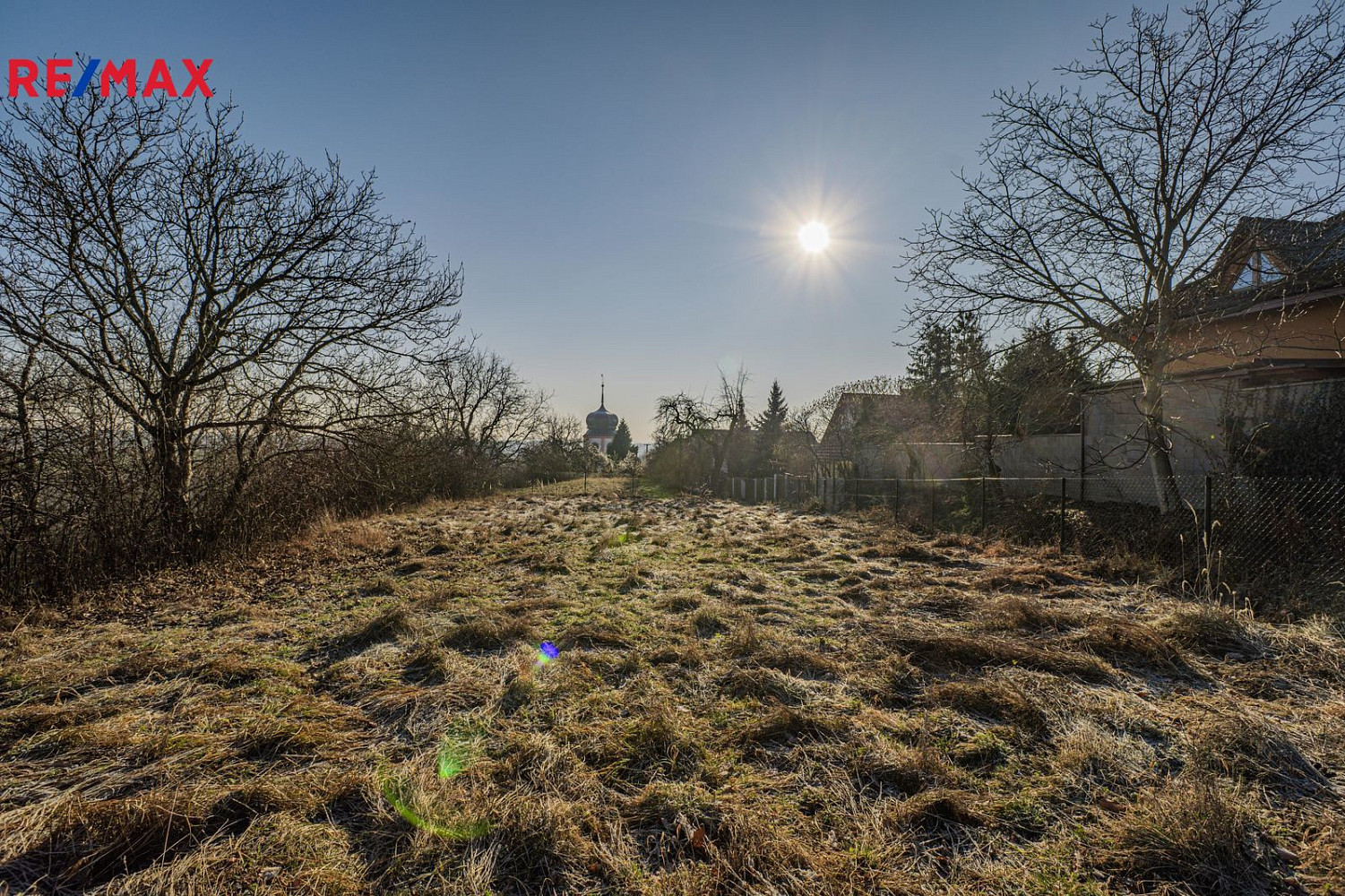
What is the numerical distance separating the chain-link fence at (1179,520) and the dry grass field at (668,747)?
4.84ft

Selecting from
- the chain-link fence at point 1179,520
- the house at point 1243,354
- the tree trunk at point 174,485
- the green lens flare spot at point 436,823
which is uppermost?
the house at point 1243,354

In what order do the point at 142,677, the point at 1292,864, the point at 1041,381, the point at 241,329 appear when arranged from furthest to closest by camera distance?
the point at 1041,381 < the point at 241,329 < the point at 142,677 < the point at 1292,864

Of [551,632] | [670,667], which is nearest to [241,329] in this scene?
[551,632]

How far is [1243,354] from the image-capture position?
24.2 feet

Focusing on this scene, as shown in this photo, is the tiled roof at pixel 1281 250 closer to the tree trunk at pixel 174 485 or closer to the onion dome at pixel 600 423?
the tree trunk at pixel 174 485

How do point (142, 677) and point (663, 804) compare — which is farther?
point (142, 677)

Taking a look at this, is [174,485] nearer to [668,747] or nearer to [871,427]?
[668,747]

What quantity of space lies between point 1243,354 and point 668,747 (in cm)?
937

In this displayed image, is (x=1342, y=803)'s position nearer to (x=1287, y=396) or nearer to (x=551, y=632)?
(x=551, y=632)

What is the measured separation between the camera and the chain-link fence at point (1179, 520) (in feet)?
19.0

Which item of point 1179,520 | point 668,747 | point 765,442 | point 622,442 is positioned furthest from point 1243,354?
point 622,442

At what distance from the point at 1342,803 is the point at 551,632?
14.8ft

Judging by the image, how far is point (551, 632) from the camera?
183 inches

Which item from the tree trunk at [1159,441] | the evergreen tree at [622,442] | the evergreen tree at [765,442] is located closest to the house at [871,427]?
the evergreen tree at [765,442]
